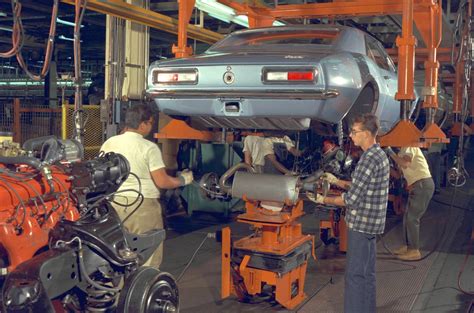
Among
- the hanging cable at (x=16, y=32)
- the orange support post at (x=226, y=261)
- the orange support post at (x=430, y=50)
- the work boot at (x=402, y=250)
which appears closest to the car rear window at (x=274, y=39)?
the orange support post at (x=430, y=50)

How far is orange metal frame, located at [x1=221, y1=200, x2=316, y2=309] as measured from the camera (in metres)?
4.57

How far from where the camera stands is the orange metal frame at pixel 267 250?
4570 millimetres

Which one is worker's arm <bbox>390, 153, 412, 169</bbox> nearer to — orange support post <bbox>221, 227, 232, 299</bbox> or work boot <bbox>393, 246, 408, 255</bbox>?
work boot <bbox>393, 246, 408, 255</bbox>

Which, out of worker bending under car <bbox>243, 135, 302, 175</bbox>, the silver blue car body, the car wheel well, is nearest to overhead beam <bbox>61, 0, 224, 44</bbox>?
the silver blue car body

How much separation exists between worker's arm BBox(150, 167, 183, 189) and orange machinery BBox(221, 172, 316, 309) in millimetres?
680

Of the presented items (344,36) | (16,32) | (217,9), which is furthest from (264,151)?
(16,32)

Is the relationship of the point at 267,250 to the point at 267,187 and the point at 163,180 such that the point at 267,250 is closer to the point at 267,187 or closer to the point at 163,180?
the point at 267,187

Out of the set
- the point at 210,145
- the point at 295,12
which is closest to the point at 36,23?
the point at 210,145

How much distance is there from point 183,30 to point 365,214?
270 centimetres

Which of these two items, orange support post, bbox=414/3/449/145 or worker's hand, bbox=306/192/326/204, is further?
orange support post, bbox=414/3/449/145

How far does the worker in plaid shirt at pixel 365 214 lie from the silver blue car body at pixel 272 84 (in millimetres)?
320

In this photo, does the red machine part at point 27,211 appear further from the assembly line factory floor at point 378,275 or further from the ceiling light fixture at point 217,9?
the ceiling light fixture at point 217,9

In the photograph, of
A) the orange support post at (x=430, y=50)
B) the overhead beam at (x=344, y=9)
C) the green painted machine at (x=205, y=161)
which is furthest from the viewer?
the green painted machine at (x=205, y=161)

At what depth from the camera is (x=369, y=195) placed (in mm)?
4051
